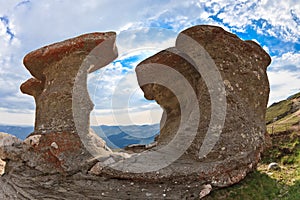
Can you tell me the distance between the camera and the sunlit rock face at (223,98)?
7.53 m

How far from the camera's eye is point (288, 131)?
11.0 meters

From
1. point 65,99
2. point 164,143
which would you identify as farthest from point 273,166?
point 65,99

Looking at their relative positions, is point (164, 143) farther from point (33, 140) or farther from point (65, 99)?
point (33, 140)

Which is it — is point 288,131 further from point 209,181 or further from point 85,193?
point 85,193

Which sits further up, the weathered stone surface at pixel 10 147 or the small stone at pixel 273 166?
the weathered stone surface at pixel 10 147

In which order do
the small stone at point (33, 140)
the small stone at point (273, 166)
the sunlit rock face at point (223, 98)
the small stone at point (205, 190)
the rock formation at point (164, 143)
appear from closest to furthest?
the small stone at point (205, 190)
the rock formation at point (164, 143)
the sunlit rock face at point (223, 98)
the small stone at point (33, 140)
the small stone at point (273, 166)

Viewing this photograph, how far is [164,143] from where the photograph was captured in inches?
349

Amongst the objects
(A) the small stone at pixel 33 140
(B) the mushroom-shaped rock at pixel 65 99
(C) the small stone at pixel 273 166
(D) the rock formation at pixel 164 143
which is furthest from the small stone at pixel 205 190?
(A) the small stone at pixel 33 140

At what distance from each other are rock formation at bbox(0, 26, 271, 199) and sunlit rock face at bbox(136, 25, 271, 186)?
3 centimetres

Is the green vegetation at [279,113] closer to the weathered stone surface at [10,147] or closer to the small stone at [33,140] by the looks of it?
the small stone at [33,140]

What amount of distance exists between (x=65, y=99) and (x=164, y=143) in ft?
10.2

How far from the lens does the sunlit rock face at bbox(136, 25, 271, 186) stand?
24.7ft

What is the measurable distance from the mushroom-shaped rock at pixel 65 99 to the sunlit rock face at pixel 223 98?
2330mm

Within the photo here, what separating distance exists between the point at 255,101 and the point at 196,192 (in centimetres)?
345
